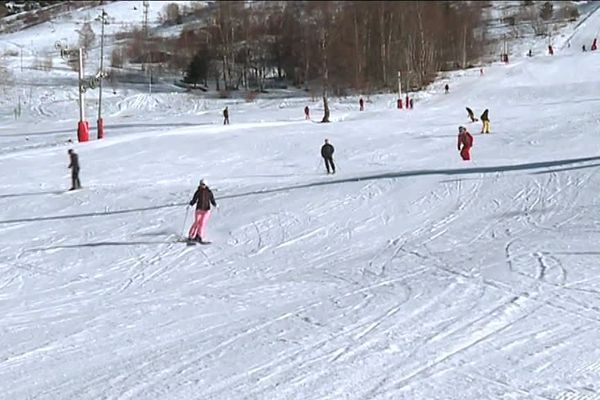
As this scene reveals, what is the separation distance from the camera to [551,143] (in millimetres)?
26031

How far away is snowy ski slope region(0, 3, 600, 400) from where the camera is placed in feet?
25.5

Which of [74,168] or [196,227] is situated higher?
[74,168]

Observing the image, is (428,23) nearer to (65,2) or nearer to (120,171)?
(120,171)

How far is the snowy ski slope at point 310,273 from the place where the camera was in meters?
7.78

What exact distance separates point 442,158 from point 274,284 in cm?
1354

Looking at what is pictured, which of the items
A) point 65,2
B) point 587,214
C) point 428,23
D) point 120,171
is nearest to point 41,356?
point 587,214

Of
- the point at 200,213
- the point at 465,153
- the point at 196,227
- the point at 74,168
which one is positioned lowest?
the point at 196,227

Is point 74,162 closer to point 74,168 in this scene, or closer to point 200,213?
point 74,168

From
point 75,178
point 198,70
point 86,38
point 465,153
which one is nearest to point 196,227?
point 75,178

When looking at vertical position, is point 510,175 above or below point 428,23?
below

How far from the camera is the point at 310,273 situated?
12383mm

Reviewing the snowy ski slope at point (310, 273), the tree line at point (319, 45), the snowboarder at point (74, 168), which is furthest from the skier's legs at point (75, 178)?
the tree line at point (319, 45)

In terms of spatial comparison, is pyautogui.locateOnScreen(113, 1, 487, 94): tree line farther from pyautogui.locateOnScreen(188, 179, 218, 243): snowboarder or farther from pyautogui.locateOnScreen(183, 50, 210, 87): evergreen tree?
pyautogui.locateOnScreen(188, 179, 218, 243): snowboarder

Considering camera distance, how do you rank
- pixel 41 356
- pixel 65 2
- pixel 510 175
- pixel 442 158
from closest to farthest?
1. pixel 41 356
2. pixel 510 175
3. pixel 442 158
4. pixel 65 2
